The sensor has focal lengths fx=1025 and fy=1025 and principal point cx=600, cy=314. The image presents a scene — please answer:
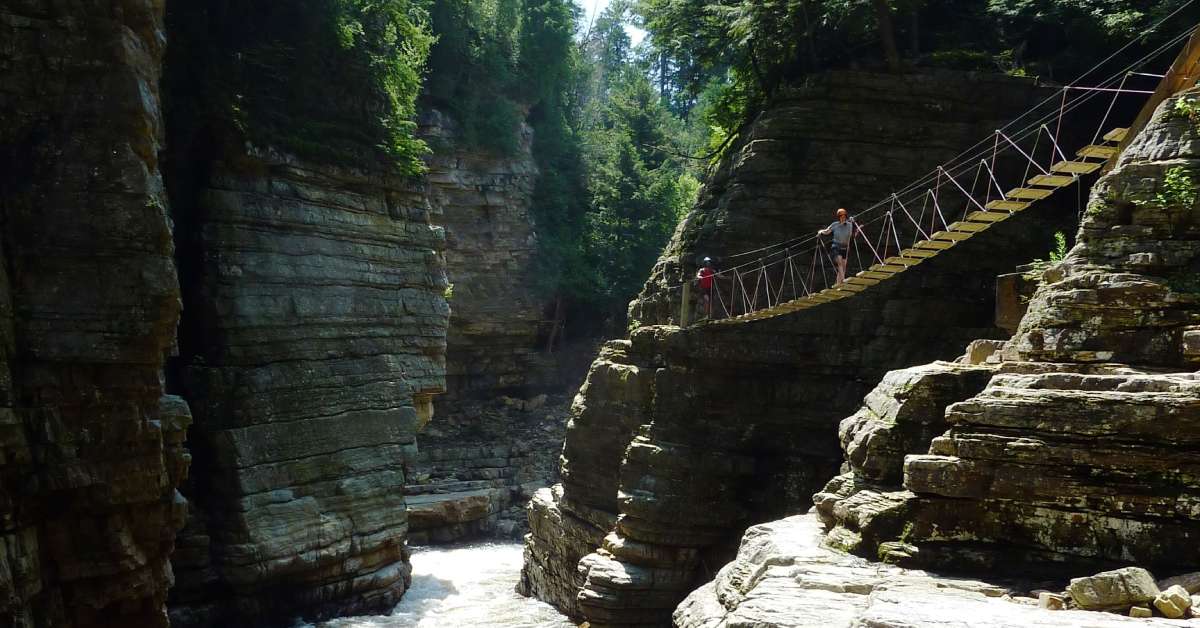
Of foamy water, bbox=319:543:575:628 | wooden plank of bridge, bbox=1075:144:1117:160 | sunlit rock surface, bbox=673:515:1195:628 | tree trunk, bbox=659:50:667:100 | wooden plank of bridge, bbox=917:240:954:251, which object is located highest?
tree trunk, bbox=659:50:667:100

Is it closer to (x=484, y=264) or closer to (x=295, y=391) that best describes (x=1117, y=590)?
(x=295, y=391)

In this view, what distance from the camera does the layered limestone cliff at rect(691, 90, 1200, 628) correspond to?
330 inches

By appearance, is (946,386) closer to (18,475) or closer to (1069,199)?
(1069,199)

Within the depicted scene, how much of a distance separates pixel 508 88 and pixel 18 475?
2436cm

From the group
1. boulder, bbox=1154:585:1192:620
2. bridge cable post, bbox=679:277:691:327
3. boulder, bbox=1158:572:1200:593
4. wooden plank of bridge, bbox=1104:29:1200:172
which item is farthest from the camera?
bridge cable post, bbox=679:277:691:327

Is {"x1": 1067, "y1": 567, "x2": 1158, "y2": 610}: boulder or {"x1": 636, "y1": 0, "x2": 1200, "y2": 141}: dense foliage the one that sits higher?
{"x1": 636, "y1": 0, "x2": 1200, "y2": 141}: dense foliage

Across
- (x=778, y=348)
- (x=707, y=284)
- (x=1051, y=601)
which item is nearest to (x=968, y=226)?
(x=1051, y=601)

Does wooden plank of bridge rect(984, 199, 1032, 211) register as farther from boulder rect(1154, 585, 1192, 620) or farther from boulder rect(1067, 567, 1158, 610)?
boulder rect(1154, 585, 1192, 620)

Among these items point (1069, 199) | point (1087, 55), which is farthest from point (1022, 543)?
point (1087, 55)

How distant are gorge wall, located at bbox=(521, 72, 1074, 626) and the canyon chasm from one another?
6 centimetres

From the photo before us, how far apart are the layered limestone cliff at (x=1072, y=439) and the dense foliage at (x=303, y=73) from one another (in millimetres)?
12836

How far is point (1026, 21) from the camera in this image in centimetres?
1962

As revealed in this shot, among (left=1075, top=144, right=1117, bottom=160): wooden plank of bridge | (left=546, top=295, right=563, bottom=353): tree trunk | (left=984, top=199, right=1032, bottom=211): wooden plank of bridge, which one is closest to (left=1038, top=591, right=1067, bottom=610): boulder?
(left=1075, top=144, right=1117, bottom=160): wooden plank of bridge

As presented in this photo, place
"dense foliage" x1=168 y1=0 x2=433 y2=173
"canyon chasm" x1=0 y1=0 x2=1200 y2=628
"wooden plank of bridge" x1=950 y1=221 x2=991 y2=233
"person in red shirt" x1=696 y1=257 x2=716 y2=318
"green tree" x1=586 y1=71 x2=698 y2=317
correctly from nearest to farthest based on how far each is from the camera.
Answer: "canyon chasm" x1=0 y1=0 x2=1200 y2=628 → "wooden plank of bridge" x1=950 y1=221 x2=991 y2=233 → "person in red shirt" x1=696 y1=257 x2=716 y2=318 → "dense foliage" x1=168 y1=0 x2=433 y2=173 → "green tree" x1=586 y1=71 x2=698 y2=317
